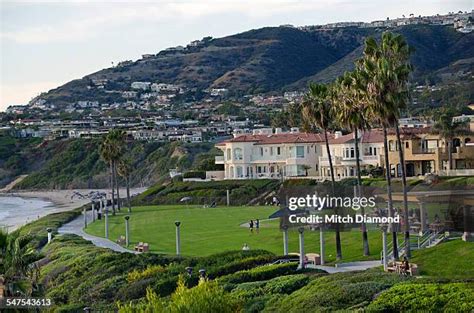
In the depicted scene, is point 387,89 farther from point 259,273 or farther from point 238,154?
point 238,154

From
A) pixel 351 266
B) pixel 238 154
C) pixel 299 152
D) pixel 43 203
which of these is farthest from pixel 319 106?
pixel 43 203

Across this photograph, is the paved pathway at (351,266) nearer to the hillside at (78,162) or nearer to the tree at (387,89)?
the tree at (387,89)

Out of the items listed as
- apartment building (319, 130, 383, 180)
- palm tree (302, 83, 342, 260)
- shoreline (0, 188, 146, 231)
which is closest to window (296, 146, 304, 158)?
apartment building (319, 130, 383, 180)

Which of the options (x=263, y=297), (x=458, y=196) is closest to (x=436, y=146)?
(x=458, y=196)

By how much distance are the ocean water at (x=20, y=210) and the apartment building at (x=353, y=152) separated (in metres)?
26.9

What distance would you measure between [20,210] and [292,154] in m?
32.7

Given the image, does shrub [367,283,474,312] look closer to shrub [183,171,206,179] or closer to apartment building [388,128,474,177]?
apartment building [388,128,474,177]

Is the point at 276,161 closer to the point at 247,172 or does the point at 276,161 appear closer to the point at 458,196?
the point at 247,172

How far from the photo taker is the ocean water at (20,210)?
282 ft

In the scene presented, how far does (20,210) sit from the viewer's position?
339 ft

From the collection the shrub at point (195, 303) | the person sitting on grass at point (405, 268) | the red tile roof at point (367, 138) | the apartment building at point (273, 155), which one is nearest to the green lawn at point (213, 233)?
the person sitting on grass at point (405, 268)

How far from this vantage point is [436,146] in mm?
73625

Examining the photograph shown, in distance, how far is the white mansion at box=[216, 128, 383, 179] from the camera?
8006cm

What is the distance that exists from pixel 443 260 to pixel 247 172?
59.4m
